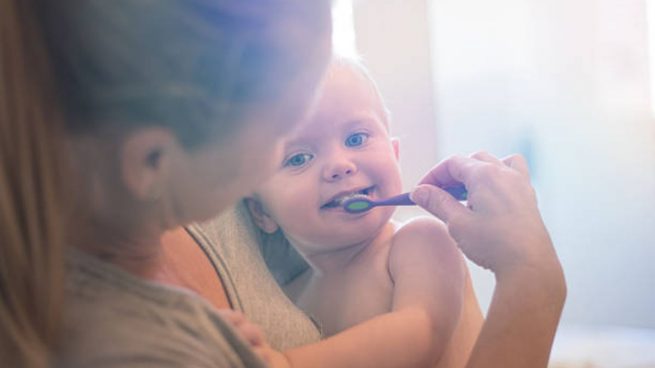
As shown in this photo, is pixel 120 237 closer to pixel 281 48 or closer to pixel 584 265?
pixel 281 48

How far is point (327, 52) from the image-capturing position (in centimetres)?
45

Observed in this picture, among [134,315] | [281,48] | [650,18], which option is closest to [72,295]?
[134,315]

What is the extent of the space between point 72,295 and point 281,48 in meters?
0.17

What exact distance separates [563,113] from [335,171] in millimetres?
652

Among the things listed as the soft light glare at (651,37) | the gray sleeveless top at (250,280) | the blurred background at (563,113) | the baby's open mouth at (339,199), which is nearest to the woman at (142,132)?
the gray sleeveless top at (250,280)

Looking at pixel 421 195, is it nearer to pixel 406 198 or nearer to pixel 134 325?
pixel 406 198

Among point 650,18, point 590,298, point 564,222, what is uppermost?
point 650,18

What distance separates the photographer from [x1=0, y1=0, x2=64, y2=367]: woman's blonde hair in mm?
361

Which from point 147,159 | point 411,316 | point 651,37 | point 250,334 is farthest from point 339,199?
point 651,37

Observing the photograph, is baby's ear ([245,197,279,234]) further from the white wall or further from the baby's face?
the white wall

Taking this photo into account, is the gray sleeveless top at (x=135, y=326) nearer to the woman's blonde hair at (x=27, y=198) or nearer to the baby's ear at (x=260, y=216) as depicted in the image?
the woman's blonde hair at (x=27, y=198)

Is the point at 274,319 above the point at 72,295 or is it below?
below

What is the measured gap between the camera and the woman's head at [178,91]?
1.23 feet

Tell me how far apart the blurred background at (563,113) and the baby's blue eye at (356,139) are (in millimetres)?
315
